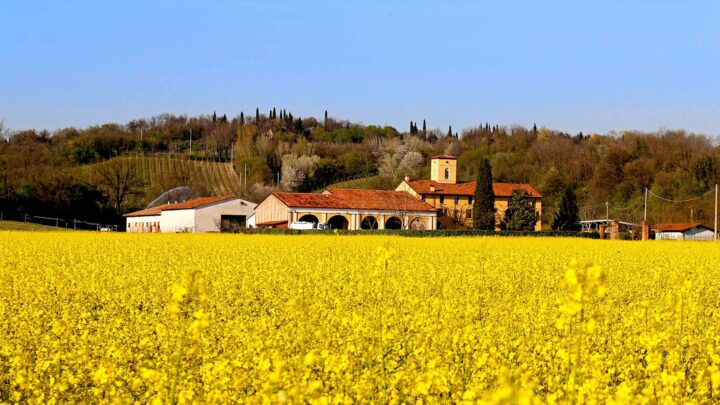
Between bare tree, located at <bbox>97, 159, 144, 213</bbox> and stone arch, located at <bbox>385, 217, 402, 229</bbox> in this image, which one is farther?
bare tree, located at <bbox>97, 159, 144, 213</bbox>

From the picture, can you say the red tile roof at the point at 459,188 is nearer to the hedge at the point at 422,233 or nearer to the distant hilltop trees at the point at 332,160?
the distant hilltop trees at the point at 332,160

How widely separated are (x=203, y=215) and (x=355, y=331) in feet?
191

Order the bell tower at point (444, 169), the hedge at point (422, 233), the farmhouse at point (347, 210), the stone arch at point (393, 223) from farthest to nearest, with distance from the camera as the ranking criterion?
the bell tower at point (444, 169) → the stone arch at point (393, 223) → the farmhouse at point (347, 210) → the hedge at point (422, 233)

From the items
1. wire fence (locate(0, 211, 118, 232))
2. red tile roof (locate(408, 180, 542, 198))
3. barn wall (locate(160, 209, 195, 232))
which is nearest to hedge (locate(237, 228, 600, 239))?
barn wall (locate(160, 209, 195, 232))

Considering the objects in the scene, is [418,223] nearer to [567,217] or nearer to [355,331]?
[567,217]

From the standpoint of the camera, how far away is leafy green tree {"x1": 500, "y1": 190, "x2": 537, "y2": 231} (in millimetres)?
71625

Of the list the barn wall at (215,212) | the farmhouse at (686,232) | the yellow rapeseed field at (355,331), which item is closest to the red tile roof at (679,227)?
the farmhouse at (686,232)

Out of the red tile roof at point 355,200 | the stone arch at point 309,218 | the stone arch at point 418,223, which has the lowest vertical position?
the stone arch at point 418,223

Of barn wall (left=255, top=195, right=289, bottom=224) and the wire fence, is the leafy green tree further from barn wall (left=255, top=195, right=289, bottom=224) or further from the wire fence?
the wire fence

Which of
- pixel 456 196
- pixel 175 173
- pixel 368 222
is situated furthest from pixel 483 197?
pixel 175 173

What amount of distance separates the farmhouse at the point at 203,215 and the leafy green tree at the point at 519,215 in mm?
22267

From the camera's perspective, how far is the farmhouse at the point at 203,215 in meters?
65.4

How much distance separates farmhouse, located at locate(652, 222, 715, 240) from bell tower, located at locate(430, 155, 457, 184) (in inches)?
1190

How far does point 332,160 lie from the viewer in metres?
131
